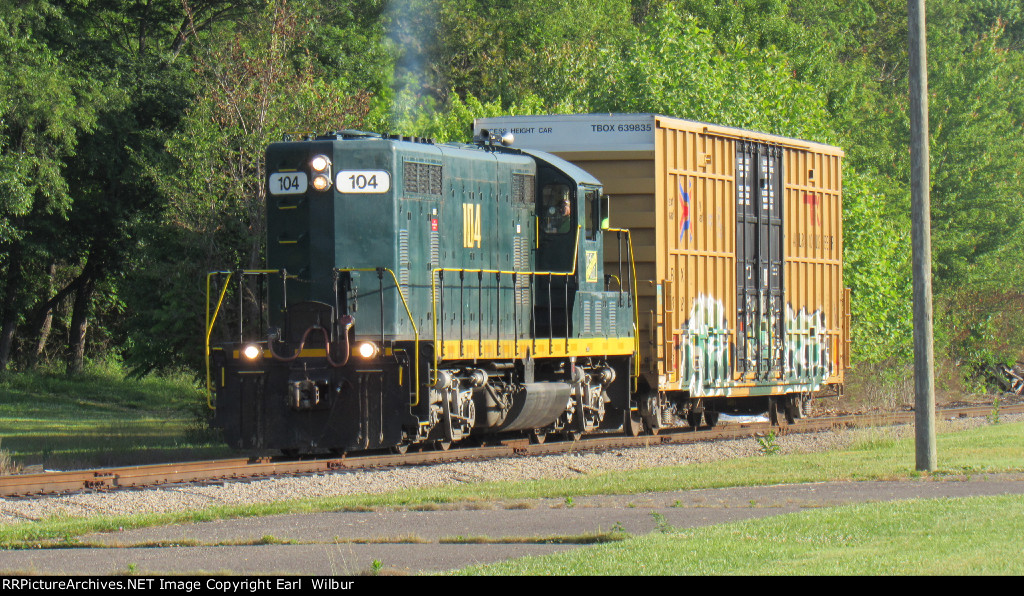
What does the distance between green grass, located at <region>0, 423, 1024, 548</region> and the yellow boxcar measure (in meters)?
2.50

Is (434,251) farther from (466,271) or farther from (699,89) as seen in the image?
(699,89)

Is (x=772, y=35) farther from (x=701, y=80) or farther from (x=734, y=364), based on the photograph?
(x=734, y=364)

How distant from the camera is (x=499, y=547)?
352 inches

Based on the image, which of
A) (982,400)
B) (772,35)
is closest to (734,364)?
(982,400)

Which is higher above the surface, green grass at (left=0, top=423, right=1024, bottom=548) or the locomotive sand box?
the locomotive sand box

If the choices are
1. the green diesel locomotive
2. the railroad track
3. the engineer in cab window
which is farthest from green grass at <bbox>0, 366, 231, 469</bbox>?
the engineer in cab window

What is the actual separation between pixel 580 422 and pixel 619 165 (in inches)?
146

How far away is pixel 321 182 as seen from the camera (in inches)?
563

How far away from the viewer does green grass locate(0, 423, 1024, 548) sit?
1051 centimetres

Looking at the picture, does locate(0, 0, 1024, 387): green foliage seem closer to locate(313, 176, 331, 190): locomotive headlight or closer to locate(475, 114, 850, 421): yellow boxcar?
locate(475, 114, 850, 421): yellow boxcar

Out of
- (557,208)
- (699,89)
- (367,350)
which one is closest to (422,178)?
(557,208)

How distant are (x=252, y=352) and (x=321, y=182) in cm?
210

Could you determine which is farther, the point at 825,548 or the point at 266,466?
the point at 266,466

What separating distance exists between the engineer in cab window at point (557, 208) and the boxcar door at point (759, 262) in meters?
3.81
